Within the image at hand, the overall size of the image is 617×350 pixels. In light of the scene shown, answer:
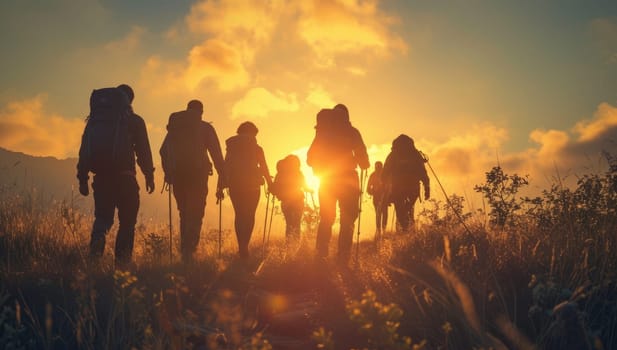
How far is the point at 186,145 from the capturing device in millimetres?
8867

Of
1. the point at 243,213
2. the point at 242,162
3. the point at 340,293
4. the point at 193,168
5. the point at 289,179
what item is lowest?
the point at 340,293

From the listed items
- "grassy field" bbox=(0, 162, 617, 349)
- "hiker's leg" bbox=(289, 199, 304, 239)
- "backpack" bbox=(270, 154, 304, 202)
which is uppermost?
"backpack" bbox=(270, 154, 304, 202)

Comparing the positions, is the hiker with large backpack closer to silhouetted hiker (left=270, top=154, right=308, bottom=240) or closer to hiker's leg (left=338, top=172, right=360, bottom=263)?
hiker's leg (left=338, top=172, right=360, bottom=263)

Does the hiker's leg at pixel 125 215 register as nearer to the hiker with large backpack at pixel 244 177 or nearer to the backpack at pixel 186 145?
the backpack at pixel 186 145

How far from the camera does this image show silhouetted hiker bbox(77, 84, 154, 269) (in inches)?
287

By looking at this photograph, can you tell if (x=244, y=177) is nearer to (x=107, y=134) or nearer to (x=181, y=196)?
(x=181, y=196)

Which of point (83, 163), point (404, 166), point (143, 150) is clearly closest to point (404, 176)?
point (404, 166)

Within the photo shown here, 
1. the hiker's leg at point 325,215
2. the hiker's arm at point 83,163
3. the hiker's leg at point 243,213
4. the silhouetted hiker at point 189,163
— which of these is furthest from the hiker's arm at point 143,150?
the hiker's leg at point 325,215

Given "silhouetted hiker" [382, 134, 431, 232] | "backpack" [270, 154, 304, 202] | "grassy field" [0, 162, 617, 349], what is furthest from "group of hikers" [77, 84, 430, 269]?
"backpack" [270, 154, 304, 202]

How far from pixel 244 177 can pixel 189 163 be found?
1.38 meters

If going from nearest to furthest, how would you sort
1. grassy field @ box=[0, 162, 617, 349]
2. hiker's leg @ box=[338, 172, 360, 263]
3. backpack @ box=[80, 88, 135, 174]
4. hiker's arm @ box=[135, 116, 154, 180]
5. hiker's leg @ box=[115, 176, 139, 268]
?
grassy field @ box=[0, 162, 617, 349]
backpack @ box=[80, 88, 135, 174]
hiker's leg @ box=[115, 176, 139, 268]
hiker's arm @ box=[135, 116, 154, 180]
hiker's leg @ box=[338, 172, 360, 263]

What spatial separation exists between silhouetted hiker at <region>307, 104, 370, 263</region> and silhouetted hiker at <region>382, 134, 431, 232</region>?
3.62 meters

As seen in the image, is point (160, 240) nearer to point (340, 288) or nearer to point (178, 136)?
point (178, 136)

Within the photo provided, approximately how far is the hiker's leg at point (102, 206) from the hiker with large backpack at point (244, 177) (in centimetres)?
265
